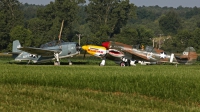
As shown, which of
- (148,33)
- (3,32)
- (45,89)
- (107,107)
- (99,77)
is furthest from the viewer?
(148,33)

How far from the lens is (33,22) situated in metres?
109

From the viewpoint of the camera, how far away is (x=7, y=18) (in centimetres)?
10406

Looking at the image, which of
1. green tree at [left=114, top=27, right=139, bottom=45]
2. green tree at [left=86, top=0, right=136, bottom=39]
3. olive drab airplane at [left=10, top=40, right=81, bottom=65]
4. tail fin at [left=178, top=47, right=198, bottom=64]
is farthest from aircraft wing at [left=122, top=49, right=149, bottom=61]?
green tree at [left=86, top=0, right=136, bottom=39]

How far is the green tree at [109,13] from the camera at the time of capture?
116m

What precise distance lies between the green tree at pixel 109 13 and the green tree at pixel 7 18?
61.4 ft

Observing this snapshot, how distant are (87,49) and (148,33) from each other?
280ft

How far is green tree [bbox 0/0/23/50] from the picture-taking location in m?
94.1

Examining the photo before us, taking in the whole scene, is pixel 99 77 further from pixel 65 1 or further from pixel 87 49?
pixel 65 1

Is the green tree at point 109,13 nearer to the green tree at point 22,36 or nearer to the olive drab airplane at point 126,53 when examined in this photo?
the green tree at point 22,36

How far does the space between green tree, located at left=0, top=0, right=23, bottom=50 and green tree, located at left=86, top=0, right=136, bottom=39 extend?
737 inches

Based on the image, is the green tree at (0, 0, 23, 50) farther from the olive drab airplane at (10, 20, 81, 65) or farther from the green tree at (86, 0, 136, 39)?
the olive drab airplane at (10, 20, 81, 65)

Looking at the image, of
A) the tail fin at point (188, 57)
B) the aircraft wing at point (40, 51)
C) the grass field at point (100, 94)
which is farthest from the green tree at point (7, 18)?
the grass field at point (100, 94)

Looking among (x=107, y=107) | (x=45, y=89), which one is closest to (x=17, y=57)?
(x=45, y=89)

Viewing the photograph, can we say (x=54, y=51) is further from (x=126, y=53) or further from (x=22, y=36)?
(x=22, y=36)
